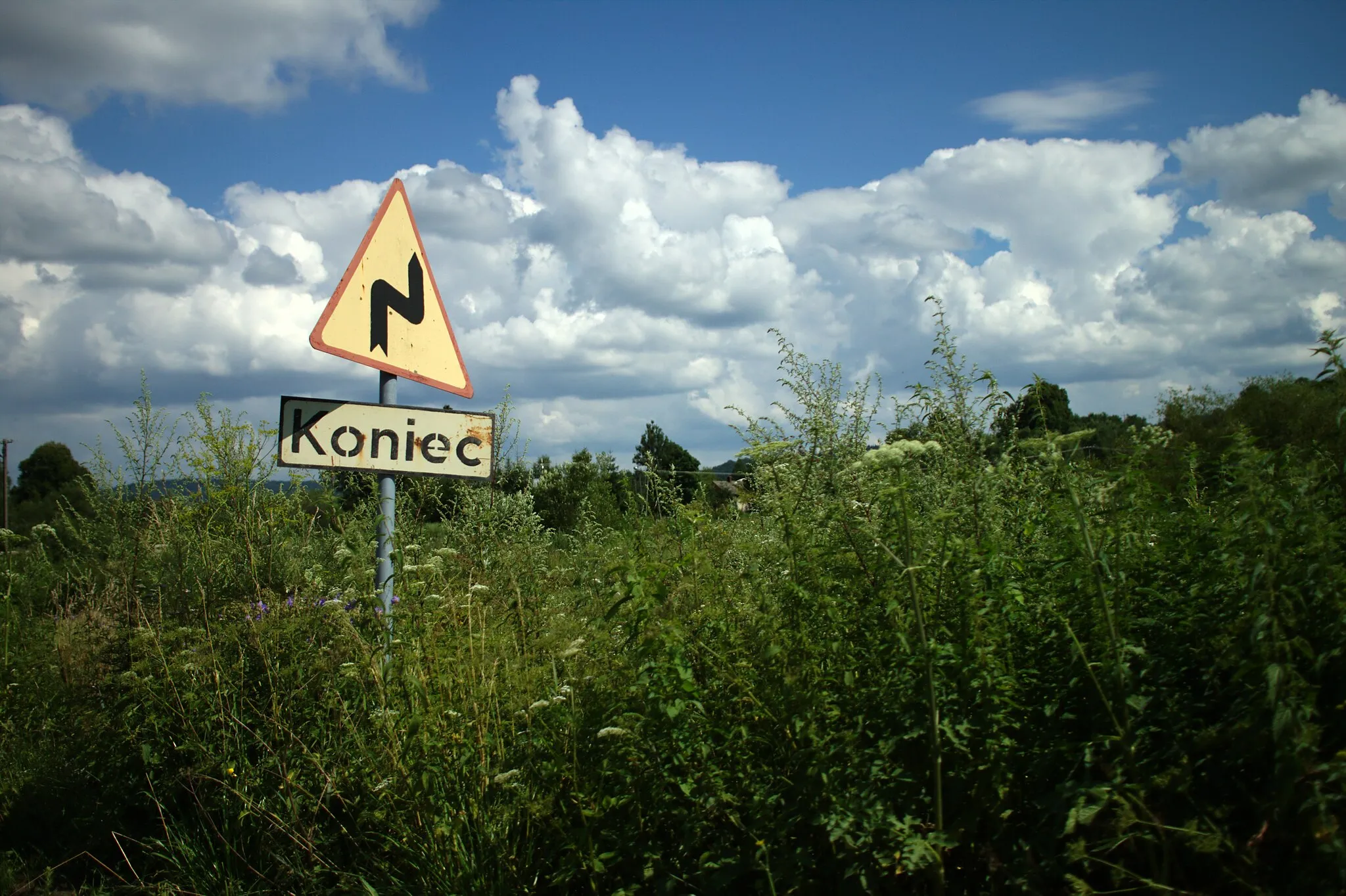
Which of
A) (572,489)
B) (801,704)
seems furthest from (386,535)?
(572,489)

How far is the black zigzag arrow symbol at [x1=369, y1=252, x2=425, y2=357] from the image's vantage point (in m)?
4.76

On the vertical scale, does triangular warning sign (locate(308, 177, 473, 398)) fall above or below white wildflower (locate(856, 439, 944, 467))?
above

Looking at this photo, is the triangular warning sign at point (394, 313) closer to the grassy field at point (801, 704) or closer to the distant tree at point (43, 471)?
the grassy field at point (801, 704)

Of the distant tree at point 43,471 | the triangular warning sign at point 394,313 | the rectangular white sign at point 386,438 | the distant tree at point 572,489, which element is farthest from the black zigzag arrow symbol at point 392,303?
the distant tree at point 43,471

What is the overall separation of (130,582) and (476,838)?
3.14 m

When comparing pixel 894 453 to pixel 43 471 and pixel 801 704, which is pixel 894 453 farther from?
pixel 43 471

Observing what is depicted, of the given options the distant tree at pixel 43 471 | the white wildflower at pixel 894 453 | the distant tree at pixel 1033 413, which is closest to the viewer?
the white wildflower at pixel 894 453

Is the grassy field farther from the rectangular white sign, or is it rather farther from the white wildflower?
the rectangular white sign

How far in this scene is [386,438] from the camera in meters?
4.66

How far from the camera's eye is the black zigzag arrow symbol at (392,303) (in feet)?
15.6

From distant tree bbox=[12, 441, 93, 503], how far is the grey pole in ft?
199

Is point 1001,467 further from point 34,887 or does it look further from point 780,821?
point 34,887

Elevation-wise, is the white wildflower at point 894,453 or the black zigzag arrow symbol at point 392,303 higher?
the black zigzag arrow symbol at point 392,303

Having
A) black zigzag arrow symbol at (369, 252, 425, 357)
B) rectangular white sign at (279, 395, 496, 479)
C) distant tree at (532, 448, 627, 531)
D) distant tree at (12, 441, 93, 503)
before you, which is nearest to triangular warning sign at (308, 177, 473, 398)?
black zigzag arrow symbol at (369, 252, 425, 357)
